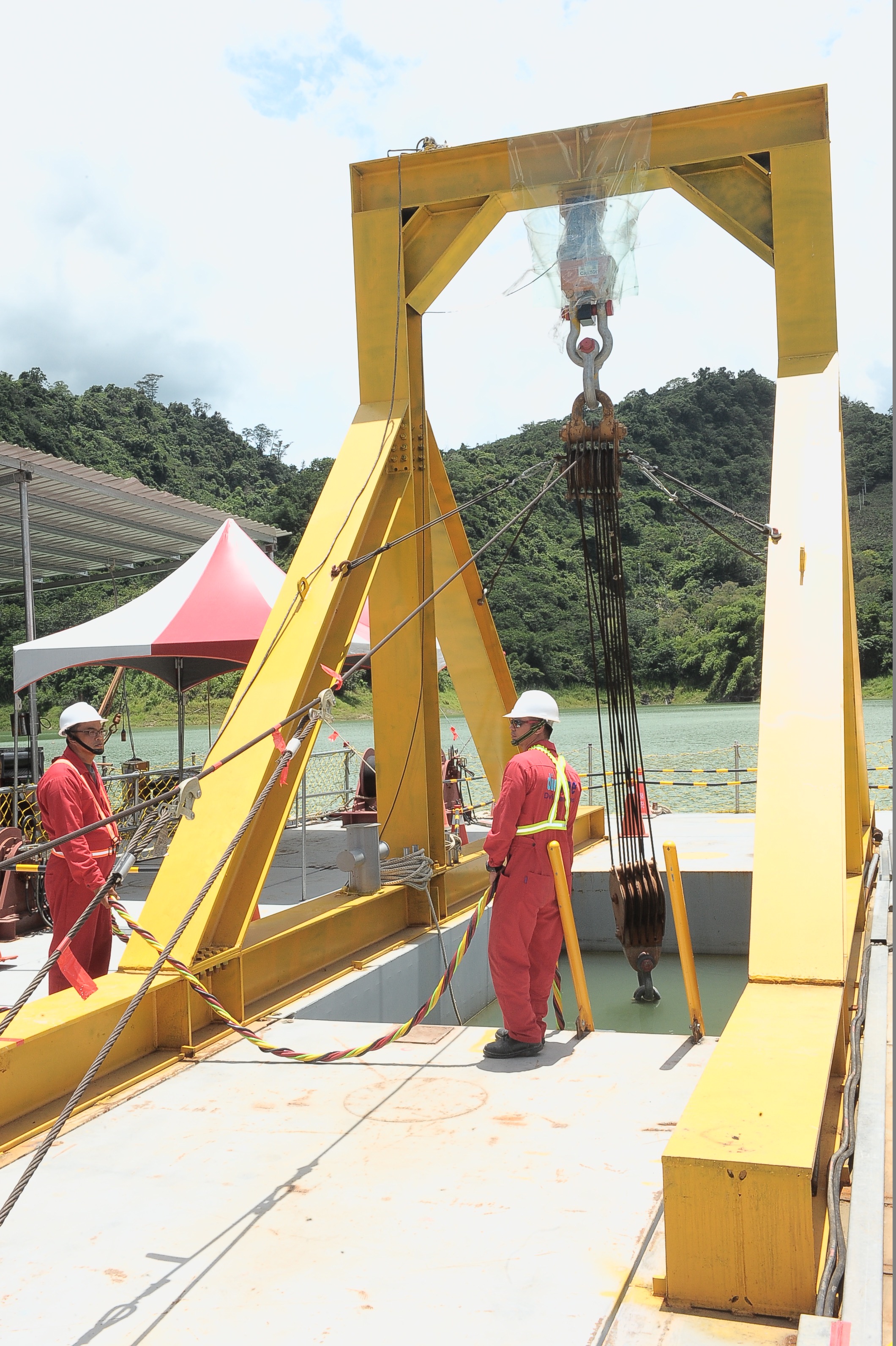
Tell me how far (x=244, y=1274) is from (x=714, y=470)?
8185cm

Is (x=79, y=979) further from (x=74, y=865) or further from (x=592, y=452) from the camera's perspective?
(x=592, y=452)

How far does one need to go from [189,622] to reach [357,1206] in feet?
25.1

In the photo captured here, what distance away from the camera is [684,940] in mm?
5156

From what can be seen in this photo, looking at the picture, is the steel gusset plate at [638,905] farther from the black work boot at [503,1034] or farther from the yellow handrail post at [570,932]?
the black work boot at [503,1034]

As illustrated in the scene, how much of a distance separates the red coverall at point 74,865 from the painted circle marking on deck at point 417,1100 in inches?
85.9

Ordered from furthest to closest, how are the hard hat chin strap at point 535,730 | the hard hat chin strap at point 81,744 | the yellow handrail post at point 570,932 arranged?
the hard hat chin strap at point 81,744 < the hard hat chin strap at point 535,730 < the yellow handrail post at point 570,932

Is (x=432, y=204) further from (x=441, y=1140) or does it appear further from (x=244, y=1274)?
(x=244, y=1274)

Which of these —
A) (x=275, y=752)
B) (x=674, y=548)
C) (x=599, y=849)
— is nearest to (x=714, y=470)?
(x=674, y=548)

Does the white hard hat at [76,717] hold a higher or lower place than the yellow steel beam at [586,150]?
lower

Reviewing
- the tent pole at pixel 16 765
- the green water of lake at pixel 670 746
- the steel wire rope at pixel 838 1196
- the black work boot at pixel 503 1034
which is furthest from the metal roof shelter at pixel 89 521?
the steel wire rope at pixel 838 1196

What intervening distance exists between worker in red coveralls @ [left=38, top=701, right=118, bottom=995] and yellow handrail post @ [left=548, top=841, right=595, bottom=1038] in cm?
264

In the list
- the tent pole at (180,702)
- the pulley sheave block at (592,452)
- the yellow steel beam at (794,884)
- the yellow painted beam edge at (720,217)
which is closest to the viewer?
the yellow steel beam at (794,884)

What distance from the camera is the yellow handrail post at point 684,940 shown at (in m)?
4.96

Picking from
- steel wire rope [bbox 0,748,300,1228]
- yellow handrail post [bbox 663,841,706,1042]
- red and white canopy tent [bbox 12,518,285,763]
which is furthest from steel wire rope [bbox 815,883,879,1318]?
red and white canopy tent [bbox 12,518,285,763]
